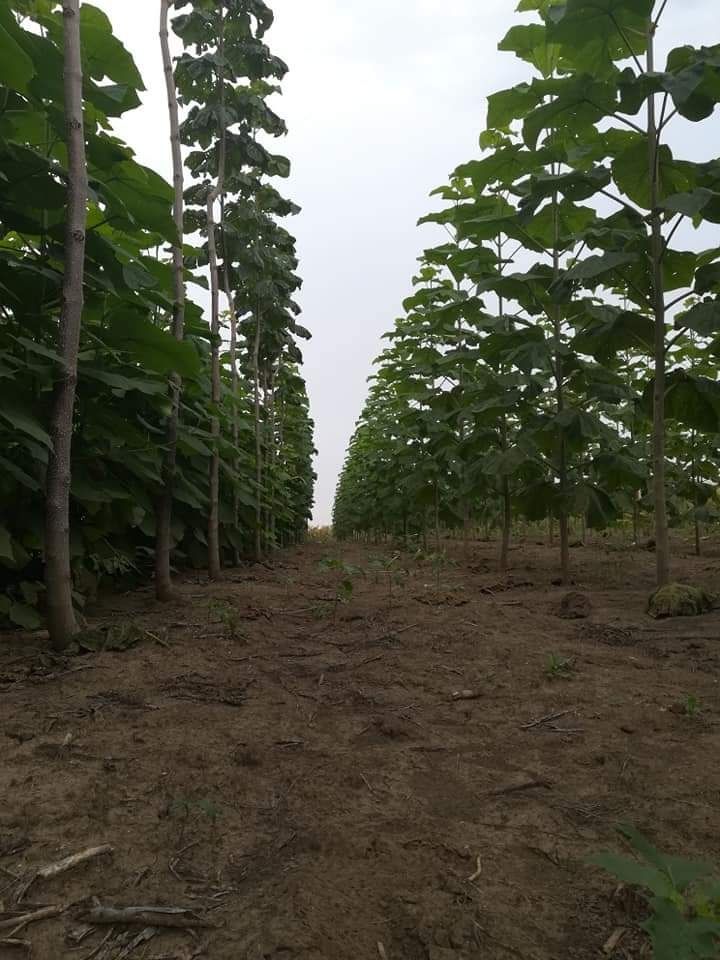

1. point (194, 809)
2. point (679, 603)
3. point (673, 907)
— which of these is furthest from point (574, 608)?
point (673, 907)

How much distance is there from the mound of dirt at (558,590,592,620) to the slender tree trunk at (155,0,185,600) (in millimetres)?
3426

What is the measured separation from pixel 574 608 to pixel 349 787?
3.63 metres

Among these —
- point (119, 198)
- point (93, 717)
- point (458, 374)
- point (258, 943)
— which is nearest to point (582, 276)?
point (119, 198)

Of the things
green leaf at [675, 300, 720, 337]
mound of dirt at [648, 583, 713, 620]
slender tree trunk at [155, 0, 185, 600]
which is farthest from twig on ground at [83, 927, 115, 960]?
green leaf at [675, 300, 720, 337]

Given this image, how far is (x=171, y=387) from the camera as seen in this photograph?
18.4ft

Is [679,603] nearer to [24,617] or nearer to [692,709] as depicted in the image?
[692,709]

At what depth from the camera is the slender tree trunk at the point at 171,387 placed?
5520 mm

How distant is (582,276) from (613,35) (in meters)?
2.11

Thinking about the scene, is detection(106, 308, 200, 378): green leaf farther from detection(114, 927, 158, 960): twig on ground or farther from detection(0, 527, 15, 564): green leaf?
detection(114, 927, 158, 960): twig on ground

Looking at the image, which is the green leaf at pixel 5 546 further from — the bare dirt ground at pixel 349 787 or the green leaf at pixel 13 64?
the green leaf at pixel 13 64

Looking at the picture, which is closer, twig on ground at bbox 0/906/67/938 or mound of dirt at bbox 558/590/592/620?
twig on ground at bbox 0/906/67/938

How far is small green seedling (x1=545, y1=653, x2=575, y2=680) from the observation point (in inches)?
132

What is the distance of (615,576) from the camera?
7.51m

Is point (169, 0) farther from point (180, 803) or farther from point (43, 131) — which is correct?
point (180, 803)
